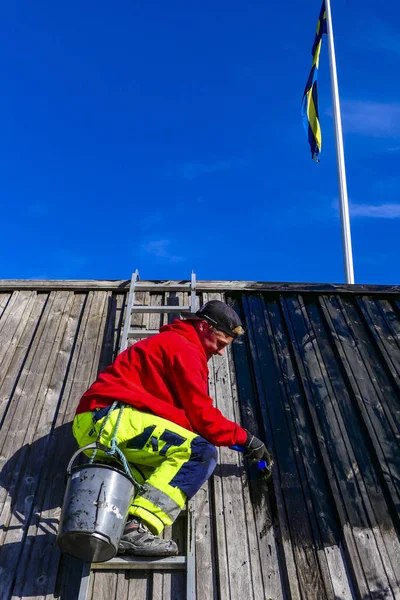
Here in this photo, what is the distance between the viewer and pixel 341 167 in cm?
990

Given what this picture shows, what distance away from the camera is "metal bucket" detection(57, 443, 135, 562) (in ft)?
8.88

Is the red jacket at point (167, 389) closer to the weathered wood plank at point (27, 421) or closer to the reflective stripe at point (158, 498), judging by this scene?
the reflective stripe at point (158, 498)

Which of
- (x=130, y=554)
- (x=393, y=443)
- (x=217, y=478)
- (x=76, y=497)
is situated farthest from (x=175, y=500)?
(x=393, y=443)

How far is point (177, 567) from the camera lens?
10.5 ft

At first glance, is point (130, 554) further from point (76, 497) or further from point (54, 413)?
point (54, 413)

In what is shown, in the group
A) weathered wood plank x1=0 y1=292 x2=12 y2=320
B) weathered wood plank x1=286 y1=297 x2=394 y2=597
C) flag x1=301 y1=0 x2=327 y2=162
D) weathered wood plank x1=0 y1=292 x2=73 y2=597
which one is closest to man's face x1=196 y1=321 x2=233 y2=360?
weathered wood plank x1=286 y1=297 x2=394 y2=597

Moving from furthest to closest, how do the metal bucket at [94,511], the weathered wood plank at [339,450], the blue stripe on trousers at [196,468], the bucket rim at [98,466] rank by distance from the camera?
the weathered wood plank at [339,450]
the blue stripe on trousers at [196,468]
the bucket rim at [98,466]
the metal bucket at [94,511]

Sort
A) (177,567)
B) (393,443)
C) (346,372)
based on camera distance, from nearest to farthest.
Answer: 1. (177,567)
2. (393,443)
3. (346,372)

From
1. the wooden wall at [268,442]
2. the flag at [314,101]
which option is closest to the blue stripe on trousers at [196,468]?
the wooden wall at [268,442]

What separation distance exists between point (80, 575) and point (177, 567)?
557 mm

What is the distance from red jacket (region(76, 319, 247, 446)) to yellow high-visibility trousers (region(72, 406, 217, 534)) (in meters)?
0.08

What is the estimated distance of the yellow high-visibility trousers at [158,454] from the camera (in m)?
3.06

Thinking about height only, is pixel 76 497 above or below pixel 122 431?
below

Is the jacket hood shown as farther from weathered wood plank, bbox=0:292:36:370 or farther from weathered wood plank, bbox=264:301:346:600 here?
weathered wood plank, bbox=0:292:36:370
